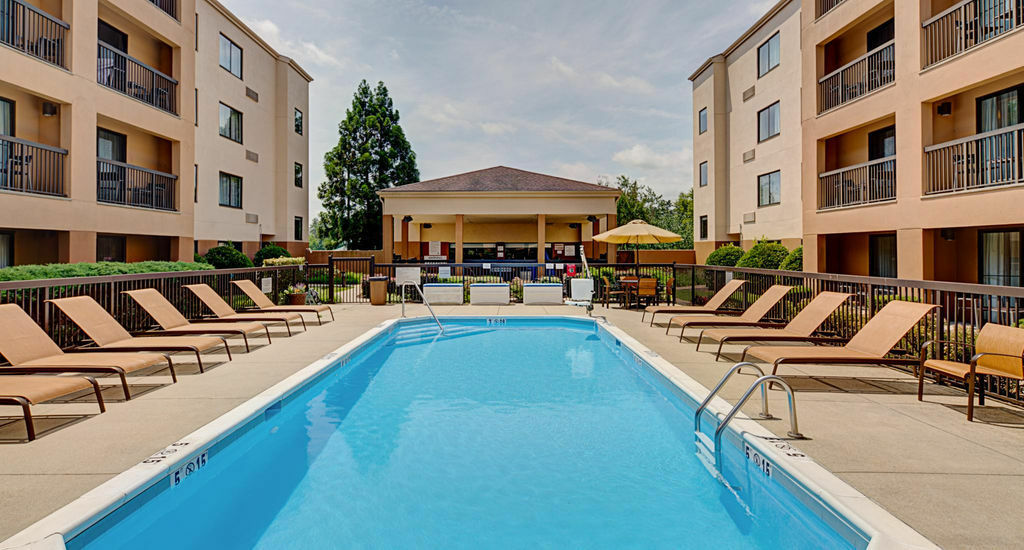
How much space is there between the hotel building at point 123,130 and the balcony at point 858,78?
62.7 ft

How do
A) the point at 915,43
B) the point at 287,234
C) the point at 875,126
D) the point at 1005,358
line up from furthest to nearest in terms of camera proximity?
the point at 287,234 → the point at 875,126 → the point at 915,43 → the point at 1005,358

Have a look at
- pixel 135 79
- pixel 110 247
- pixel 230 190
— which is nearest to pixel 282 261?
pixel 230 190

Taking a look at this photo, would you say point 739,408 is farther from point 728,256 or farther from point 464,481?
point 728,256

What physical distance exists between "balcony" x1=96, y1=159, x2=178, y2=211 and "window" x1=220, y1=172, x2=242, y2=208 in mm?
5458

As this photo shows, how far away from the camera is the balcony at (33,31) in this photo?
1112cm

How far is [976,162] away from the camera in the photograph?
36.0 ft

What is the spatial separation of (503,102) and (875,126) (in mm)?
22004

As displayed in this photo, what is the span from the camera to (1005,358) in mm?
4543

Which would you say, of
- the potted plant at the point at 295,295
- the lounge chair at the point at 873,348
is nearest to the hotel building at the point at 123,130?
the potted plant at the point at 295,295

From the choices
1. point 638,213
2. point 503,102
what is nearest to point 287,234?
point 503,102

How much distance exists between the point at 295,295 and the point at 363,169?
947 inches

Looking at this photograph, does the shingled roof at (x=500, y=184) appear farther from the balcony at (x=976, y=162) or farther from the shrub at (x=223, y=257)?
the balcony at (x=976, y=162)

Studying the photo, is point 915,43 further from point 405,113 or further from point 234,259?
point 405,113

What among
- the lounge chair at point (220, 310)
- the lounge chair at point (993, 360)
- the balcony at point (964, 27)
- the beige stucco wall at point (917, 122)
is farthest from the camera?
the balcony at point (964, 27)
